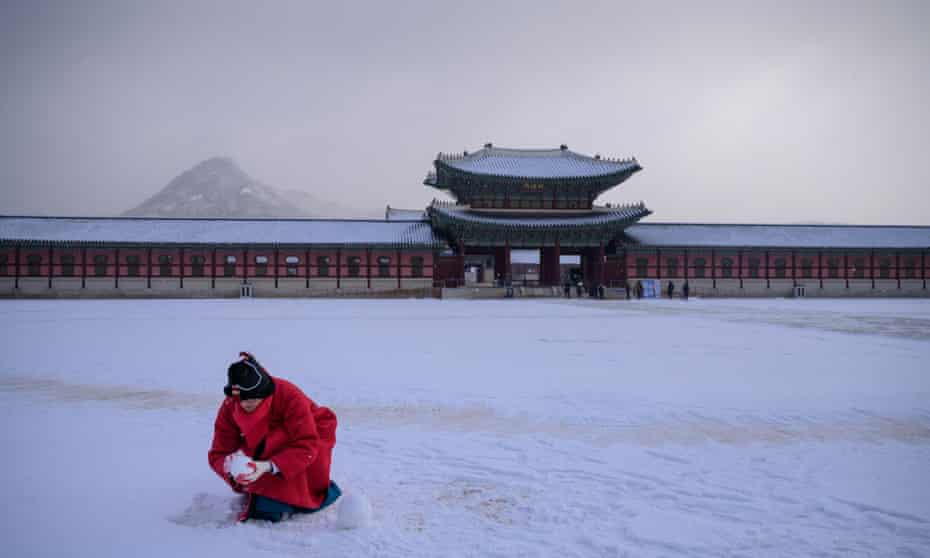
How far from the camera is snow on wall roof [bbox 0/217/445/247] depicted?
1298 inches

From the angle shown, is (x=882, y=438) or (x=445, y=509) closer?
(x=445, y=509)

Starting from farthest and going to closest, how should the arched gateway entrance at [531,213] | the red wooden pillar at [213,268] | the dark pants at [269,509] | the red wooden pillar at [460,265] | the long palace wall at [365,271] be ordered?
the red wooden pillar at [460,265]
the arched gateway entrance at [531,213]
the red wooden pillar at [213,268]
the long palace wall at [365,271]
the dark pants at [269,509]

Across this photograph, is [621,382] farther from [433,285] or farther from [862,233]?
[862,233]

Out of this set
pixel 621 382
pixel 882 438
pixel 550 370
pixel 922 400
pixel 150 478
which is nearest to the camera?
pixel 150 478

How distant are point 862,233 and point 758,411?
42698 mm

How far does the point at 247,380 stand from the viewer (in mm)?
3254

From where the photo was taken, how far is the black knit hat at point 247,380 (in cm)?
323

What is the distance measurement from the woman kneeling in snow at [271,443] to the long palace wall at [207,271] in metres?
30.7

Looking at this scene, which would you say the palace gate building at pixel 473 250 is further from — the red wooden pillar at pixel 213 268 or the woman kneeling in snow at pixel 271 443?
the woman kneeling in snow at pixel 271 443

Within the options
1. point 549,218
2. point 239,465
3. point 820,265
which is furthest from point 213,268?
point 820,265

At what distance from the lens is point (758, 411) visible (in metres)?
6.27

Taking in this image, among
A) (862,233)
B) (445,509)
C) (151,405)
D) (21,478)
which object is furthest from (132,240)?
(862,233)

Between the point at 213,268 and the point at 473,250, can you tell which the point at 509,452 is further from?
the point at 213,268

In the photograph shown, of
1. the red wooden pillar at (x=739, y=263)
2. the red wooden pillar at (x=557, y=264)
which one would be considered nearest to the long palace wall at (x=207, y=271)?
the red wooden pillar at (x=557, y=264)
